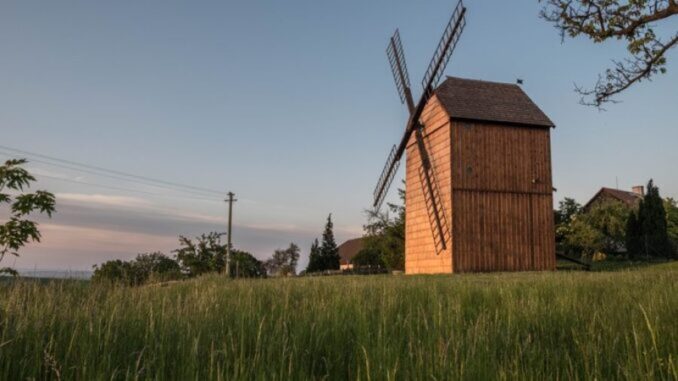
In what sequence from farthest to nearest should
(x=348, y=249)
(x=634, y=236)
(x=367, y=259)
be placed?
(x=348, y=249)
(x=367, y=259)
(x=634, y=236)

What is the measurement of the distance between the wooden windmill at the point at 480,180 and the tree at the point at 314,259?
39.2m

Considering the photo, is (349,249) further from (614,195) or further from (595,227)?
(595,227)

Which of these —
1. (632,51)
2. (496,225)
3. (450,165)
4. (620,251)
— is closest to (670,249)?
(620,251)

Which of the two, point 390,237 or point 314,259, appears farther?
point 314,259

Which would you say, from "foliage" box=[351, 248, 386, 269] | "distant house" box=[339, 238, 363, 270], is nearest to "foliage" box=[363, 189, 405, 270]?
"foliage" box=[351, 248, 386, 269]

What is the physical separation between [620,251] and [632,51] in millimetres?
37528

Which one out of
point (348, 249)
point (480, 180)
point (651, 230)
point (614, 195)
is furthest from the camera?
point (348, 249)

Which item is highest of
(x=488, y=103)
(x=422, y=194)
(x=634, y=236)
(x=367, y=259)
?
(x=488, y=103)

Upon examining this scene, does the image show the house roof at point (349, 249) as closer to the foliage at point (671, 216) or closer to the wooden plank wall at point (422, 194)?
the foliage at point (671, 216)

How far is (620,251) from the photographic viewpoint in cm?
4812

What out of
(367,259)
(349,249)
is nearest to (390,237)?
(367,259)

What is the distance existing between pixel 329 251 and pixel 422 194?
4155cm

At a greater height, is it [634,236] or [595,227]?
[595,227]

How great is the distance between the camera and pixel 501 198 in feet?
82.5
